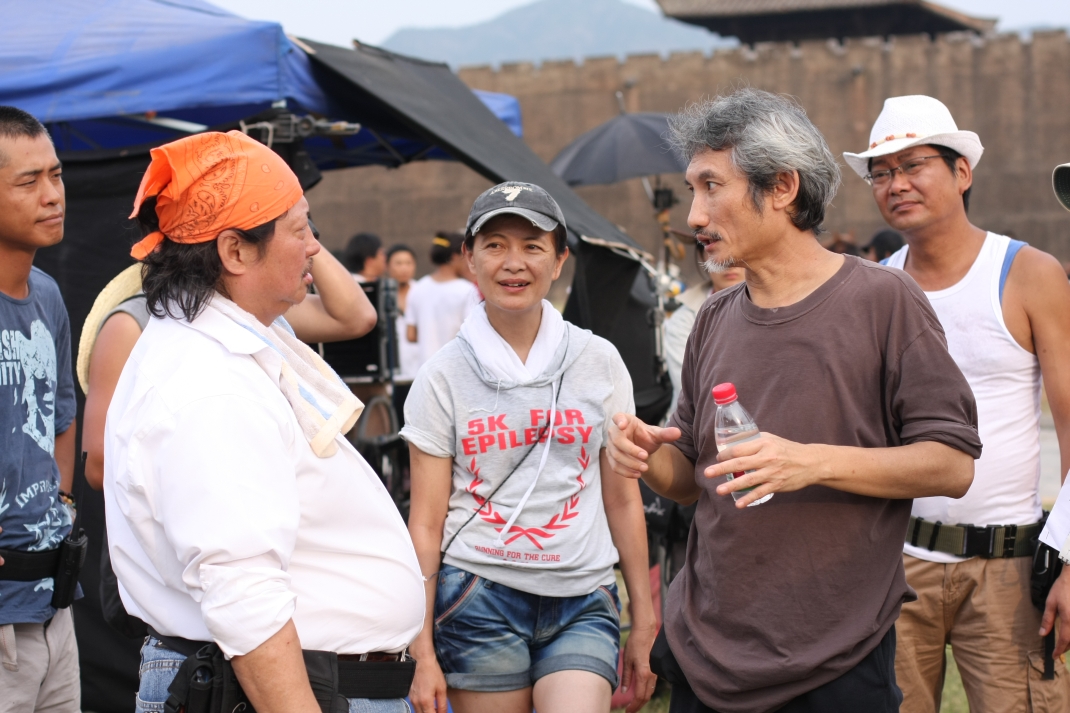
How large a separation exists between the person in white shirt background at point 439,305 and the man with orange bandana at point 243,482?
608 centimetres

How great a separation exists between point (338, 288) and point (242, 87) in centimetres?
139

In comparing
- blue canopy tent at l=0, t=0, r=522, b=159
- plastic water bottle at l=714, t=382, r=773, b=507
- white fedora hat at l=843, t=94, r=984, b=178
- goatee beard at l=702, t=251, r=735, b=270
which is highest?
blue canopy tent at l=0, t=0, r=522, b=159

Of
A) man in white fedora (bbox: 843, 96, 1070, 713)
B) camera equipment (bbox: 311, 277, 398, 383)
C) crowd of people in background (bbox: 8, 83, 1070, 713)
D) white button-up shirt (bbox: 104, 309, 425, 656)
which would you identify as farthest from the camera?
camera equipment (bbox: 311, 277, 398, 383)

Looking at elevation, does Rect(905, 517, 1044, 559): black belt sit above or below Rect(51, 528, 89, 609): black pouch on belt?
above

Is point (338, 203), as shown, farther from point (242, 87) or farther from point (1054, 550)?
point (1054, 550)

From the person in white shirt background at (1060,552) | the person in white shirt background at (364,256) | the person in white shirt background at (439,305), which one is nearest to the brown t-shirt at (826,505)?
the person in white shirt background at (1060,552)

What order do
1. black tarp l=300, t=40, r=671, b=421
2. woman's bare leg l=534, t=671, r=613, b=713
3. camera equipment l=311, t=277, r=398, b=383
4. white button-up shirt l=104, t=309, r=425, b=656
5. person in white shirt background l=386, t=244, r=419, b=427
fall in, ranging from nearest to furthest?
white button-up shirt l=104, t=309, r=425, b=656, woman's bare leg l=534, t=671, r=613, b=713, black tarp l=300, t=40, r=671, b=421, camera equipment l=311, t=277, r=398, b=383, person in white shirt background l=386, t=244, r=419, b=427

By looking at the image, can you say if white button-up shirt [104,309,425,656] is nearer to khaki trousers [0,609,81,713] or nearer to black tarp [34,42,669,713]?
khaki trousers [0,609,81,713]

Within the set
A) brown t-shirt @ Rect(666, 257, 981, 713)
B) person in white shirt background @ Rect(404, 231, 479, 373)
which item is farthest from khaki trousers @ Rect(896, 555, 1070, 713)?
person in white shirt background @ Rect(404, 231, 479, 373)

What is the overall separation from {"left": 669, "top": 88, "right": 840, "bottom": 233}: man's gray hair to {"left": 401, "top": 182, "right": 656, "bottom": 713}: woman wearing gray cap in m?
0.69

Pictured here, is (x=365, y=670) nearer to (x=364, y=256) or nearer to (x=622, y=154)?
(x=622, y=154)

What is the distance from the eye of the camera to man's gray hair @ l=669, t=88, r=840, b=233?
2.13 meters

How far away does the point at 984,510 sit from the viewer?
2.84 m

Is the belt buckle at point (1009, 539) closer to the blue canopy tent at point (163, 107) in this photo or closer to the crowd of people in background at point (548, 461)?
the crowd of people in background at point (548, 461)
